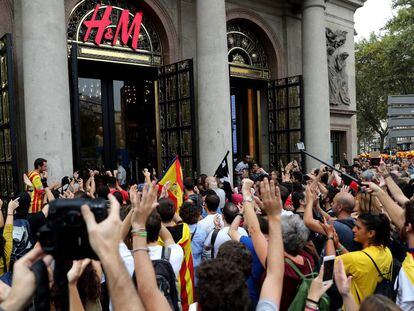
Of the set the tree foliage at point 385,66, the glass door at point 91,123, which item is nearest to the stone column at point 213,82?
the glass door at point 91,123

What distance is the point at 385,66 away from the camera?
3781 centimetres

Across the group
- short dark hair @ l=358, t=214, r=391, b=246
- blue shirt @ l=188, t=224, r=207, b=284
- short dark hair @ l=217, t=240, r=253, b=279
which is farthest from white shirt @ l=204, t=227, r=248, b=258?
short dark hair @ l=217, t=240, r=253, b=279

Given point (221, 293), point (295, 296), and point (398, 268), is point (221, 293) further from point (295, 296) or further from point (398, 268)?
point (398, 268)

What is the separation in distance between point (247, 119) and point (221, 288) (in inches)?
736

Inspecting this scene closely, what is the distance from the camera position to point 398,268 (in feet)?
12.3

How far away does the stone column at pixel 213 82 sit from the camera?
13.5m

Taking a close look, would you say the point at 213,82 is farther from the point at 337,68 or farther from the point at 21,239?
the point at 337,68

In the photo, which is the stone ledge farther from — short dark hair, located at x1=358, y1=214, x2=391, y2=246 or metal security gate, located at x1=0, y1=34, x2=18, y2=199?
short dark hair, located at x1=358, y1=214, x2=391, y2=246

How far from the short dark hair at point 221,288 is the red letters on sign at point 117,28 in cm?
1222

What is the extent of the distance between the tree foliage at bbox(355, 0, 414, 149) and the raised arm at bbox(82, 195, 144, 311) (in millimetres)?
35303

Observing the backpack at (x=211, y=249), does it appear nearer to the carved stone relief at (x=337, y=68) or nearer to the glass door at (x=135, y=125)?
the glass door at (x=135, y=125)

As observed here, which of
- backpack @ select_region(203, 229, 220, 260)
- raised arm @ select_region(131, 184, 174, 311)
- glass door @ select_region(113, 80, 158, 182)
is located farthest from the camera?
glass door @ select_region(113, 80, 158, 182)

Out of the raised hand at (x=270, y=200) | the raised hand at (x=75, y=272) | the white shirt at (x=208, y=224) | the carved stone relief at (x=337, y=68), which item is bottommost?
the white shirt at (x=208, y=224)

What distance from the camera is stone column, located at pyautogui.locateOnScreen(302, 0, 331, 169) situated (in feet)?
56.9
